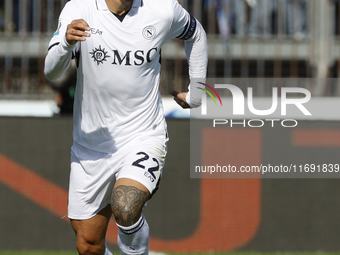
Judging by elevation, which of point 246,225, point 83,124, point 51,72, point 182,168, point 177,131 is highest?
point 51,72

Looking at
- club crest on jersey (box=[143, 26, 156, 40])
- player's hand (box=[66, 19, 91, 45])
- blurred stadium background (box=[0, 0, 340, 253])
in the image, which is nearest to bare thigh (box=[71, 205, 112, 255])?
club crest on jersey (box=[143, 26, 156, 40])

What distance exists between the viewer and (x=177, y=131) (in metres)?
6.16

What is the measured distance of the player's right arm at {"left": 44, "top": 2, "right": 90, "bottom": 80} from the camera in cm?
308

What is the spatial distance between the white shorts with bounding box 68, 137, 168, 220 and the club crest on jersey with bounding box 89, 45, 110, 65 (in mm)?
599

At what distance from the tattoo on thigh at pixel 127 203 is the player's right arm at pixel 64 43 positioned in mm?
839

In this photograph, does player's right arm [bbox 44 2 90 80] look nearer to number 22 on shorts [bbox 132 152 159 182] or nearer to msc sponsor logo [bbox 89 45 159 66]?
msc sponsor logo [bbox 89 45 159 66]

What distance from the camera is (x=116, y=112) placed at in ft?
12.3

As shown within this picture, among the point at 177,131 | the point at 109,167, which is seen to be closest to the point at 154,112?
the point at 109,167

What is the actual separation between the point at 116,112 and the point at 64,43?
2.35ft

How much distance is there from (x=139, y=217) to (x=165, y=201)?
258cm

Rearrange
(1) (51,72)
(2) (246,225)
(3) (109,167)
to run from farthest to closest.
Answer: (2) (246,225), (3) (109,167), (1) (51,72)

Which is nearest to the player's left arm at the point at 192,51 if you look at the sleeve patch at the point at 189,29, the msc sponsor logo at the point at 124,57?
the sleeve patch at the point at 189,29

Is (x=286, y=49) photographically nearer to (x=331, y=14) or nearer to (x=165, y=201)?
(x=331, y=14)

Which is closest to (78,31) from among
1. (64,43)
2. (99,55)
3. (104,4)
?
(64,43)
